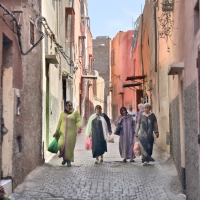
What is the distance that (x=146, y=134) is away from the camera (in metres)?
9.61

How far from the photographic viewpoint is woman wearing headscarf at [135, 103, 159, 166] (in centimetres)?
946

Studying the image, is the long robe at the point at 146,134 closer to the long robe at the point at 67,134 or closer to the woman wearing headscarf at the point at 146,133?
the woman wearing headscarf at the point at 146,133

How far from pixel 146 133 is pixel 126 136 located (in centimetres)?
98

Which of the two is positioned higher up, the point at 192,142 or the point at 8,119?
the point at 8,119

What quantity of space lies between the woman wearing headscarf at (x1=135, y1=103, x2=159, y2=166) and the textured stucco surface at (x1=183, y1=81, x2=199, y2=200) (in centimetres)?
360

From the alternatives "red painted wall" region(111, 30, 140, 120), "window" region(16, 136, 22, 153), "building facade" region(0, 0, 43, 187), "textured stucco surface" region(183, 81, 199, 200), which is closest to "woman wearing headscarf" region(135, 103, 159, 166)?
"building facade" region(0, 0, 43, 187)

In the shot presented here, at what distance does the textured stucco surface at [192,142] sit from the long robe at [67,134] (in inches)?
160

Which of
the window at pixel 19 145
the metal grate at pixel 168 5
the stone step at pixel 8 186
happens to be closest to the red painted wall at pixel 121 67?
the metal grate at pixel 168 5

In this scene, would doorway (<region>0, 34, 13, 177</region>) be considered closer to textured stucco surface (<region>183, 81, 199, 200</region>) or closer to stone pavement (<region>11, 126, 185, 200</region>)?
stone pavement (<region>11, 126, 185, 200</region>)

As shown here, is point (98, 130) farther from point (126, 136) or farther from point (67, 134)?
point (67, 134)

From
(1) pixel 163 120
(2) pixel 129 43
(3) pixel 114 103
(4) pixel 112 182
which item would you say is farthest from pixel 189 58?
(3) pixel 114 103

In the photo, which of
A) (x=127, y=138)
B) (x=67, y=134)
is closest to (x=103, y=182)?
(x=67, y=134)

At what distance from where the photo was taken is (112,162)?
10.0 m

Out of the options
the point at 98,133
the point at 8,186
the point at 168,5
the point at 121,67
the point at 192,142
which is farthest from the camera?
the point at 121,67
